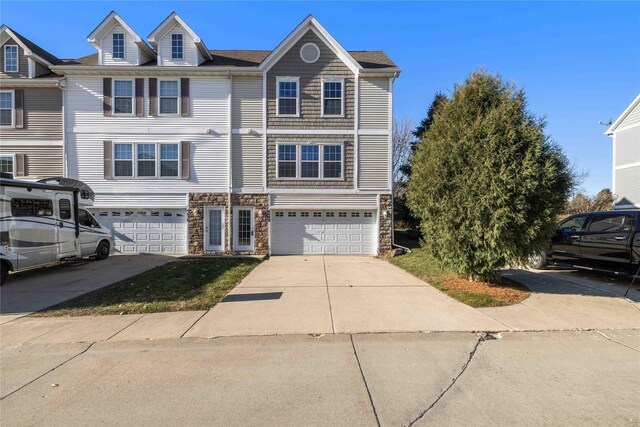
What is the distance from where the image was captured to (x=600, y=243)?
27.0ft

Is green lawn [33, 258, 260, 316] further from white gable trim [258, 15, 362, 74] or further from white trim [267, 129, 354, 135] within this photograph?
white gable trim [258, 15, 362, 74]

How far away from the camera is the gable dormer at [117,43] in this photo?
14234mm

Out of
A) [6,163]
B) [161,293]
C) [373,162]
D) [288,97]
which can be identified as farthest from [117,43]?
[161,293]

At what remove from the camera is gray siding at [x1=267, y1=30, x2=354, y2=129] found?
14414 millimetres

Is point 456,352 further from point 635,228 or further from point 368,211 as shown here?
point 368,211

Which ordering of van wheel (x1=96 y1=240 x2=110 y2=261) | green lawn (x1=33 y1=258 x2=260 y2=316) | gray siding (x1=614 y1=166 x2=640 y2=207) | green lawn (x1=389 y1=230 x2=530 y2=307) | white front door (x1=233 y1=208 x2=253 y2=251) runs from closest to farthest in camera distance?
green lawn (x1=33 y1=258 x2=260 y2=316)
green lawn (x1=389 y1=230 x2=530 y2=307)
van wheel (x1=96 y1=240 x2=110 y2=261)
white front door (x1=233 y1=208 x2=253 y2=251)
gray siding (x1=614 y1=166 x2=640 y2=207)

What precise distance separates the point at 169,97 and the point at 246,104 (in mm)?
3521

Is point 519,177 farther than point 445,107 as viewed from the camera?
No

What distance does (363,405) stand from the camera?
116 inches

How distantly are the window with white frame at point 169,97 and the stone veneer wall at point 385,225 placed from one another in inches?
410

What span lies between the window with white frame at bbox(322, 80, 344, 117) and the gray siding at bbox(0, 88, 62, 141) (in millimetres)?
12237

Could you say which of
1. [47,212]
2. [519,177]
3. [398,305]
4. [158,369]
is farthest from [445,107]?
[47,212]

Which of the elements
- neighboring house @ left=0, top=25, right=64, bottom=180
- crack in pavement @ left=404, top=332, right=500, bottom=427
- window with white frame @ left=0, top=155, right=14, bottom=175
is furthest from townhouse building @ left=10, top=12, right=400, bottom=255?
crack in pavement @ left=404, top=332, right=500, bottom=427

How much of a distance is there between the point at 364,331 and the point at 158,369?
2748 mm
